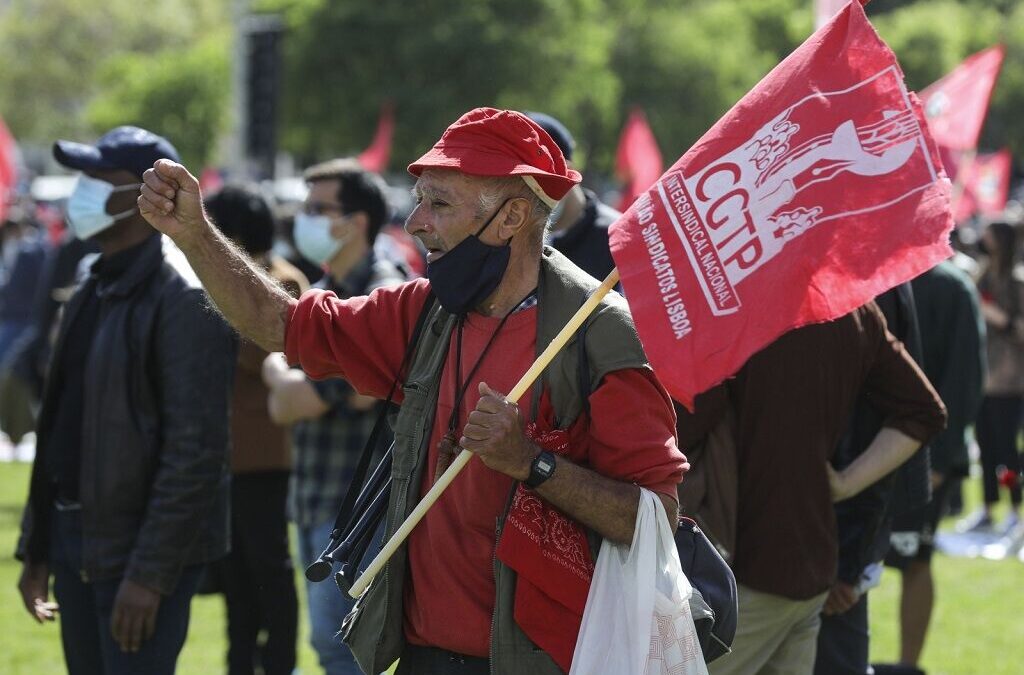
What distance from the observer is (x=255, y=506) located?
6.60 m

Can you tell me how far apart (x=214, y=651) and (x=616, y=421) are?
5.29m

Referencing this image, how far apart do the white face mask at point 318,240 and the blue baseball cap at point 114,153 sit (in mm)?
1249

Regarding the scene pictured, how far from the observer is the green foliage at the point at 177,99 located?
145 feet

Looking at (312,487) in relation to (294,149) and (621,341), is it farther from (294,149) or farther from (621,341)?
(294,149)

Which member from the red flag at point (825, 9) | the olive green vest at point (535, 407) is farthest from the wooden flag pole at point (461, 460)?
the red flag at point (825, 9)

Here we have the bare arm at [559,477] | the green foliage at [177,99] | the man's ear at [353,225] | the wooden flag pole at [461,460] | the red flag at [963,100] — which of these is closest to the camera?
the bare arm at [559,477]

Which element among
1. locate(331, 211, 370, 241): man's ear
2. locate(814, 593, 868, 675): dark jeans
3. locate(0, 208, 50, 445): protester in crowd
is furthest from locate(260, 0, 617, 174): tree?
locate(814, 593, 868, 675): dark jeans

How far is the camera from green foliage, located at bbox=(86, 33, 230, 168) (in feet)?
145

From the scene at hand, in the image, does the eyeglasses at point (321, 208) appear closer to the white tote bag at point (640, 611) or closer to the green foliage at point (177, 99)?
the white tote bag at point (640, 611)

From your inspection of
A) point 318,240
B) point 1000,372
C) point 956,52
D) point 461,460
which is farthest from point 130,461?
point 956,52

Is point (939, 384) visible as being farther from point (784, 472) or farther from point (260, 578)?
point (260, 578)

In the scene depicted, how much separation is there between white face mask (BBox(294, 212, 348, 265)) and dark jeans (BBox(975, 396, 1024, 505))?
757cm

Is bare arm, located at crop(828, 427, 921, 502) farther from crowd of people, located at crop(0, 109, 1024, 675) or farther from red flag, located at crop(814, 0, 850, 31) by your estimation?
red flag, located at crop(814, 0, 850, 31)

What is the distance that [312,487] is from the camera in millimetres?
6070
